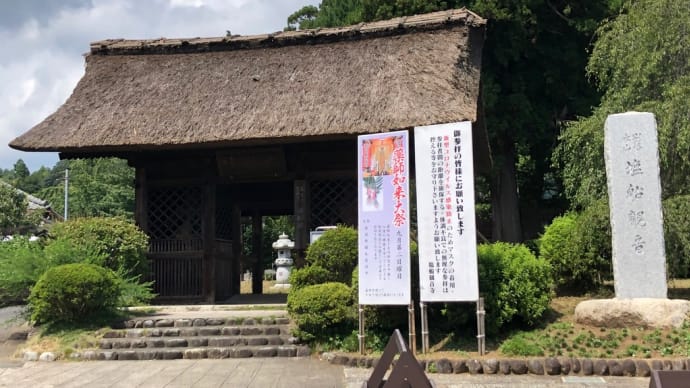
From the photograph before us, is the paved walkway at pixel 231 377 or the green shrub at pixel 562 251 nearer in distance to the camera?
the paved walkway at pixel 231 377

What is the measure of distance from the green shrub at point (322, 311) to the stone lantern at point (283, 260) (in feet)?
34.1

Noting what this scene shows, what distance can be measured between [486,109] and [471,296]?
35.8ft

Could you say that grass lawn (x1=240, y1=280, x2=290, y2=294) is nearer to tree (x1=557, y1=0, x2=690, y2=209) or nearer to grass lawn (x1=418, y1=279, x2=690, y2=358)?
grass lawn (x1=418, y1=279, x2=690, y2=358)

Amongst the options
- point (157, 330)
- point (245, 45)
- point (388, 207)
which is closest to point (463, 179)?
point (388, 207)

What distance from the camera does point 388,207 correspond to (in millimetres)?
8586

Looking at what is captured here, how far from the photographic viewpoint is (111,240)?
457 inches

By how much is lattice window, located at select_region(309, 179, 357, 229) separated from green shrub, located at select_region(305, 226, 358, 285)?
275cm

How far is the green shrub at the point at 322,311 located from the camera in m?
8.77

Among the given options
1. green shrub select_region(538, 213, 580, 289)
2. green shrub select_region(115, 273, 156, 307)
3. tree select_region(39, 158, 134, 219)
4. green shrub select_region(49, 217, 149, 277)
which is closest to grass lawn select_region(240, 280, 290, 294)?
green shrub select_region(49, 217, 149, 277)

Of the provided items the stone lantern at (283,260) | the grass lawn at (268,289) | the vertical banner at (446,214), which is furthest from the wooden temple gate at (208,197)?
the stone lantern at (283,260)

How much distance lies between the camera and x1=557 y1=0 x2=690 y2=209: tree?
33.9ft

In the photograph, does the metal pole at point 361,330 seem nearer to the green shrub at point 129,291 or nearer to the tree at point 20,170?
the green shrub at point 129,291

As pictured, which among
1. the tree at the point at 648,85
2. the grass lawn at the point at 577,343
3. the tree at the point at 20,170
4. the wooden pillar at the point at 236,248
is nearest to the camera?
the grass lawn at the point at 577,343

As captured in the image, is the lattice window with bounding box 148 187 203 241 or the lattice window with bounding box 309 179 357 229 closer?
the lattice window with bounding box 309 179 357 229
